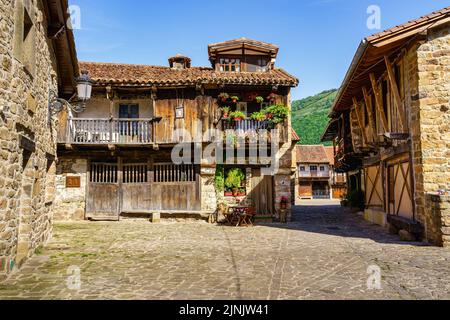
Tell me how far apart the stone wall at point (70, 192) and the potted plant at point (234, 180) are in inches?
247

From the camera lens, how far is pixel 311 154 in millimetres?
40281

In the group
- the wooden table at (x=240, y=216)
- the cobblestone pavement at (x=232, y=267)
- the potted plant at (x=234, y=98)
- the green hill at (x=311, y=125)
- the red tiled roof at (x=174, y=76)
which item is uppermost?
the green hill at (x=311, y=125)

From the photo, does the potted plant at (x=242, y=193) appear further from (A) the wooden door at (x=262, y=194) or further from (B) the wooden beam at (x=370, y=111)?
(B) the wooden beam at (x=370, y=111)

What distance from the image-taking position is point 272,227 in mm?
12766

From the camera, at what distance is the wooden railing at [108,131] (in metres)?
14.3

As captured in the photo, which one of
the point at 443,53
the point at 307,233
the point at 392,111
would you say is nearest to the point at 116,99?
the point at 307,233

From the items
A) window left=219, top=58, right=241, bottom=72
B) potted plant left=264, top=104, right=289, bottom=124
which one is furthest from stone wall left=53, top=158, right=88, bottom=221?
potted plant left=264, top=104, right=289, bottom=124

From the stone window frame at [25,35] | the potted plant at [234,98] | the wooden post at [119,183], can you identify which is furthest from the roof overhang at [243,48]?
the stone window frame at [25,35]

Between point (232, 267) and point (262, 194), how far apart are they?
8.41 m

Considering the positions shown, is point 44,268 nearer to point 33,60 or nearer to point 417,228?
point 33,60

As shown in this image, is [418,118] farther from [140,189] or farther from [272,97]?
[140,189]

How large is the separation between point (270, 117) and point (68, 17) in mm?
8461

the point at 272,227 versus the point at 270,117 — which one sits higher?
the point at 270,117

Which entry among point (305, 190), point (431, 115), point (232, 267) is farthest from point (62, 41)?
point (305, 190)
